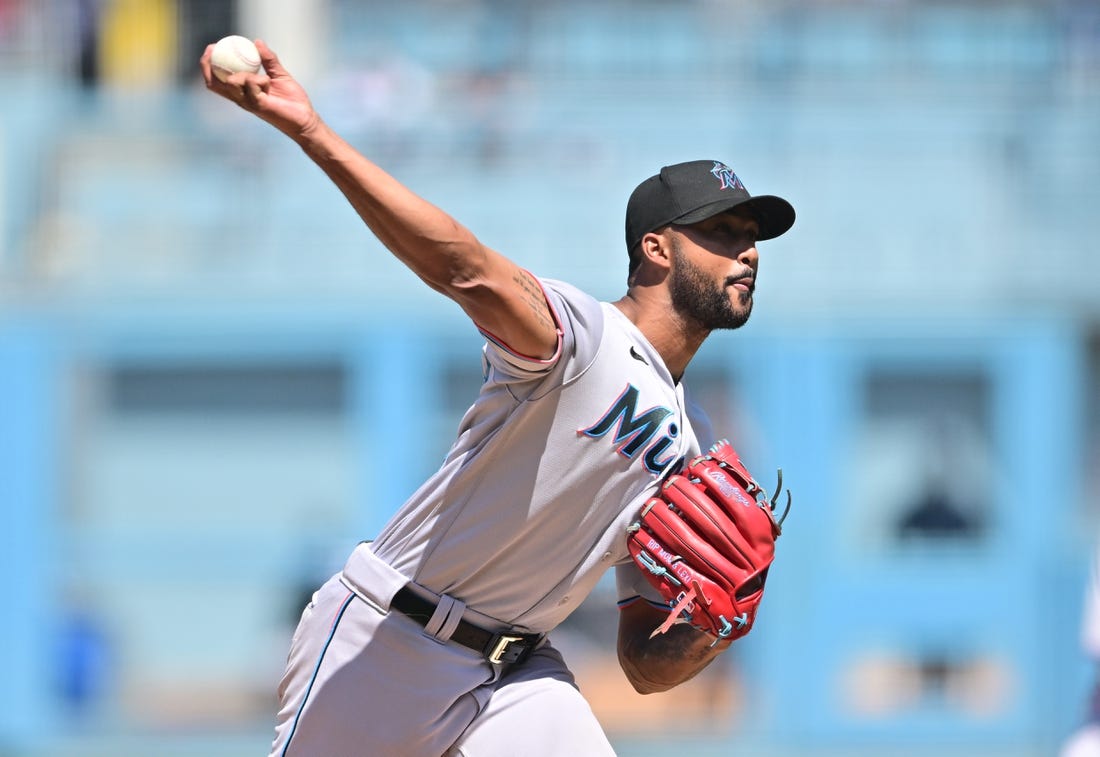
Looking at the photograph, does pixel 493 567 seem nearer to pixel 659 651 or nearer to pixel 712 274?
pixel 659 651

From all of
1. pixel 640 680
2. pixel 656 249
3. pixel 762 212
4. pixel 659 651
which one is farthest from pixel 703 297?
pixel 640 680

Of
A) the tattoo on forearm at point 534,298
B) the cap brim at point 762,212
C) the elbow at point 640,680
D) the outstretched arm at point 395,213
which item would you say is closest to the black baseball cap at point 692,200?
the cap brim at point 762,212

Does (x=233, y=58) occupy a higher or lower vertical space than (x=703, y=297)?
higher

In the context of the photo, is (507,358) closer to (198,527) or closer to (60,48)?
(198,527)

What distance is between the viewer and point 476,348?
1286 cm

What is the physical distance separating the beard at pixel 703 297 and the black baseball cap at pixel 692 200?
0.25 ft

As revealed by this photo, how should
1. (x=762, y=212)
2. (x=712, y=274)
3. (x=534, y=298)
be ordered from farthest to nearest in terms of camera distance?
(x=762, y=212), (x=712, y=274), (x=534, y=298)

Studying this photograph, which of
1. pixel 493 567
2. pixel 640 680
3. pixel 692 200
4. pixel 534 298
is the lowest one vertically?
pixel 640 680

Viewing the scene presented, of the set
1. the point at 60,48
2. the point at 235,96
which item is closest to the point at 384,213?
the point at 235,96

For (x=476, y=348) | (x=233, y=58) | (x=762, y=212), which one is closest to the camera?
(x=233, y=58)

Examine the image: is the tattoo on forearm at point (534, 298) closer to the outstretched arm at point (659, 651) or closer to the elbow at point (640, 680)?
the outstretched arm at point (659, 651)

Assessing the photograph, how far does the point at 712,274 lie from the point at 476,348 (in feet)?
30.0

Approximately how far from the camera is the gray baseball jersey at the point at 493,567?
3656mm

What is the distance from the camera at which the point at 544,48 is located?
14531 millimetres
